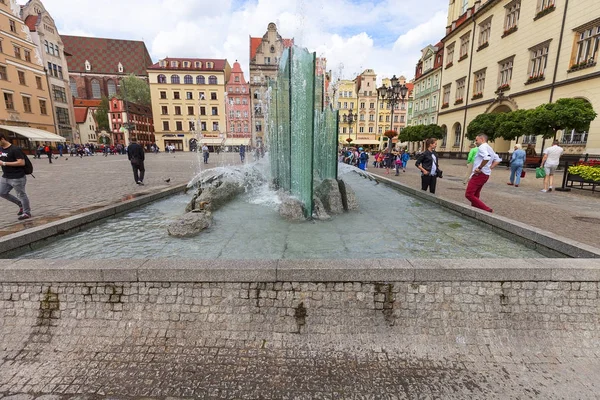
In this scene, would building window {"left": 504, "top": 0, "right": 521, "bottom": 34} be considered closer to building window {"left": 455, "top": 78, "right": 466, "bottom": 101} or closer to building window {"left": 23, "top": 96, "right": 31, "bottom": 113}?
building window {"left": 455, "top": 78, "right": 466, "bottom": 101}

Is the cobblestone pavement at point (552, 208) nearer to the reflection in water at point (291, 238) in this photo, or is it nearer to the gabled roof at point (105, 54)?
the reflection in water at point (291, 238)

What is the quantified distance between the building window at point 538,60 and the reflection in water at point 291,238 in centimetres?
2360

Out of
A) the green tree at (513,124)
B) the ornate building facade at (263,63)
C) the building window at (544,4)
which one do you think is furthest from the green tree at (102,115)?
the building window at (544,4)

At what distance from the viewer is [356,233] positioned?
532 cm

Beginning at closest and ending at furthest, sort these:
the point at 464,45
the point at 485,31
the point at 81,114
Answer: the point at 485,31 < the point at 464,45 < the point at 81,114

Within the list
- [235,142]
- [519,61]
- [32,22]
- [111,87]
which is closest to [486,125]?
[519,61]

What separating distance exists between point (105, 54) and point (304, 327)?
362 ft

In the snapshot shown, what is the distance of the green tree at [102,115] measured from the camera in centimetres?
7206

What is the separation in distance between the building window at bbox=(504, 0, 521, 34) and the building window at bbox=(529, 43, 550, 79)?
12.1ft

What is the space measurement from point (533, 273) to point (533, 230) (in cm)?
194

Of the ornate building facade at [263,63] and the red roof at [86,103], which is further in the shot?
the red roof at [86,103]

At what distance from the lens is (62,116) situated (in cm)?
4609

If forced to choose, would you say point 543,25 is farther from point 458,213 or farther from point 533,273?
point 533,273

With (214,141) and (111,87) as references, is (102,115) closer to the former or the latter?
(111,87)
